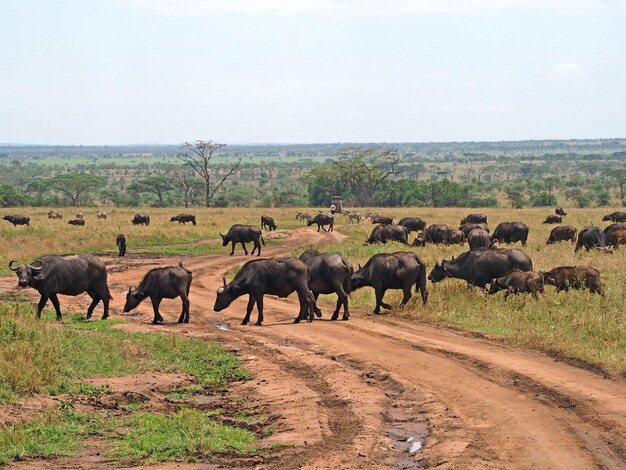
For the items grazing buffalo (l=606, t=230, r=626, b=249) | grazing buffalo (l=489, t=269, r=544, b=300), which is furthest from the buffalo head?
grazing buffalo (l=606, t=230, r=626, b=249)

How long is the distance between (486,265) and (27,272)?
467 inches

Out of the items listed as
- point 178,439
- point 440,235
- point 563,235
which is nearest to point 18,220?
point 440,235

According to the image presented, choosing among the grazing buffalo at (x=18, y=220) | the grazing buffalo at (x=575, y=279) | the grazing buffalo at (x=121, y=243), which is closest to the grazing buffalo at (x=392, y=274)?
the grazing buffalo at (x=575, y=279)

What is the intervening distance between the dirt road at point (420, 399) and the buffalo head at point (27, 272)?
306 cm

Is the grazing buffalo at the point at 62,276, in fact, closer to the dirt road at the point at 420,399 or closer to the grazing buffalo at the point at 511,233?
the dirt road at the point at 420,399

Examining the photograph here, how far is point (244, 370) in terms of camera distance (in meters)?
16.0

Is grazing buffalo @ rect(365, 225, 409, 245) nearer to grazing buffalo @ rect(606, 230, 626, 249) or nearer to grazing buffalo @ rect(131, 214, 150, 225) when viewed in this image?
grazing buffalo @ rect(606, 230, 626, 249)

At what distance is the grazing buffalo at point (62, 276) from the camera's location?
68.8 ft

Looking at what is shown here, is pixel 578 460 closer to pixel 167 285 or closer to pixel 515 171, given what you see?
pixel 167 285

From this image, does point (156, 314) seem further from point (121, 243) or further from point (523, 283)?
point (121, 243)

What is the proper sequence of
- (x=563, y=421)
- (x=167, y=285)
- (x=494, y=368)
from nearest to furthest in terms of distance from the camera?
(x=563, y=421), (x=494, y=368), (x=167, y=285)

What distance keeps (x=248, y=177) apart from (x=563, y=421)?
188 meters

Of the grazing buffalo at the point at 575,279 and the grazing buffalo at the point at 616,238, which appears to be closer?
the grazing buffalo at the point at 575,279

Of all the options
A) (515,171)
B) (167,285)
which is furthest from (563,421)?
(515,171)
